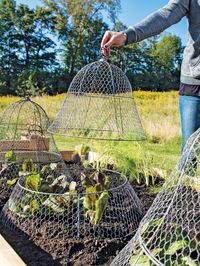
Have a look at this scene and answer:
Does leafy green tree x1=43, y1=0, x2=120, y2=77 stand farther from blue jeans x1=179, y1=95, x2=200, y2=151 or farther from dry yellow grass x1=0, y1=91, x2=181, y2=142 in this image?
blue jeans x1=179, y1=95, x2=200, y2=151

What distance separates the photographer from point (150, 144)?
14.4ft

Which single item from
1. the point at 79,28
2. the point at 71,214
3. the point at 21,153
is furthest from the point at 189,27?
the point at 79,28

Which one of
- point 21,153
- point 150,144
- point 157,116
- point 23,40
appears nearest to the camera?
point 21,153

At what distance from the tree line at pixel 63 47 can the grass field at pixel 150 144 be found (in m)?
5.95

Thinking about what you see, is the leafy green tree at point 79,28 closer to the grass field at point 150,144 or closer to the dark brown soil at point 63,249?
the grass field at point 150,144

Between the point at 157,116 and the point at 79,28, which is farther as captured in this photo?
the point at 79,28

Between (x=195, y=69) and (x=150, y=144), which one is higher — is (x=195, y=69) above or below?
above

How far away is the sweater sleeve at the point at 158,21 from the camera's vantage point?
1.33 m

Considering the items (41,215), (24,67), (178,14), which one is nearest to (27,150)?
(41,215)

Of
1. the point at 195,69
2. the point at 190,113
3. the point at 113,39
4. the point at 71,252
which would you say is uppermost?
the point at 113,39

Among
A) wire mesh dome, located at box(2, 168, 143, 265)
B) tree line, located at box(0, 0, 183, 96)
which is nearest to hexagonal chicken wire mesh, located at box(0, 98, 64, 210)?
wire mesh dome, located at box(2, 168, 143, 265)

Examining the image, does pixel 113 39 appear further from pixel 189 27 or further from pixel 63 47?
pixel 63 47

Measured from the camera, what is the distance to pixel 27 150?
2.94 m

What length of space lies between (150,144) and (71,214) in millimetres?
2778
